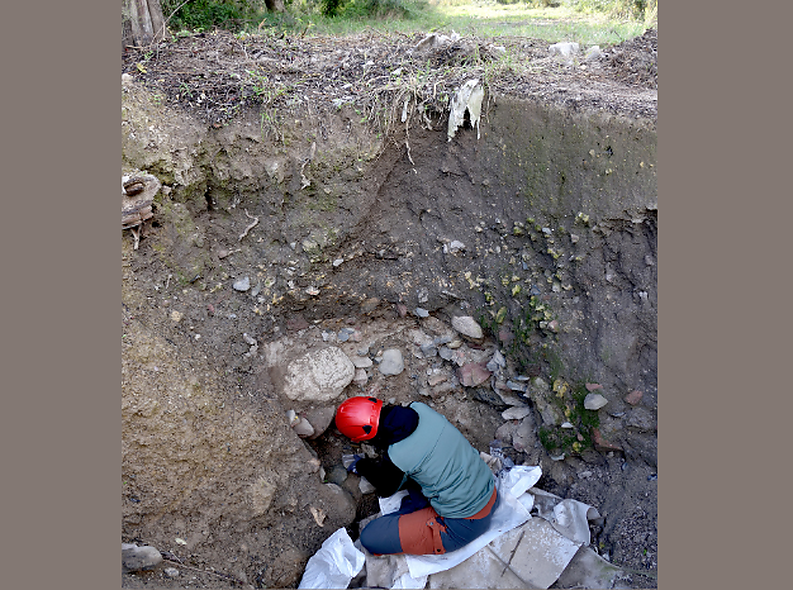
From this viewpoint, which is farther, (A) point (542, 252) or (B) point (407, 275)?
(B) point (407, 275)

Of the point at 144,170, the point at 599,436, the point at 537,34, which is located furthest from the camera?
the point at 537,34

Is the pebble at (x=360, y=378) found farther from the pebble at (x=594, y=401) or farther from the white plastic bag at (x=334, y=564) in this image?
the pebble at (x=594, y=401)

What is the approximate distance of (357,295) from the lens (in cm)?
356

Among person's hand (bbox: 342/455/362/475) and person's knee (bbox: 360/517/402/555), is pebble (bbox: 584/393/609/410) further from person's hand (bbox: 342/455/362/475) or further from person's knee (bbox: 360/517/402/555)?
person's hand (bbox: 342/455/362/475)

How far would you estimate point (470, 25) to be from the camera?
475 cm

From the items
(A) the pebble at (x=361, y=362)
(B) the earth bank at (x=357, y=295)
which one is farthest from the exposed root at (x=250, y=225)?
(A) the pebble at (x=361, y=362)

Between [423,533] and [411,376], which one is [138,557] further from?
[411,376]

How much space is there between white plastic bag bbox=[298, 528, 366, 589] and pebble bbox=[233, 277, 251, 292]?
166cm

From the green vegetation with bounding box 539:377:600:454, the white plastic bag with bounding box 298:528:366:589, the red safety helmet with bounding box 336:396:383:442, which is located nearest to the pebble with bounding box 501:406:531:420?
the green vegetation with bounding box 539:377:600:454

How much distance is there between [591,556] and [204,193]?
3.19 m

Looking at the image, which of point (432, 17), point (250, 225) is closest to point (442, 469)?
point (250, 225)

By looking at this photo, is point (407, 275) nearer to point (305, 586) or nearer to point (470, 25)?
point (305, 586)

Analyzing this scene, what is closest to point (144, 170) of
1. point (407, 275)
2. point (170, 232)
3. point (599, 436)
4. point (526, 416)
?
point (170, 232)

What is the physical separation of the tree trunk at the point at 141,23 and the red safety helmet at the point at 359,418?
2779mm
